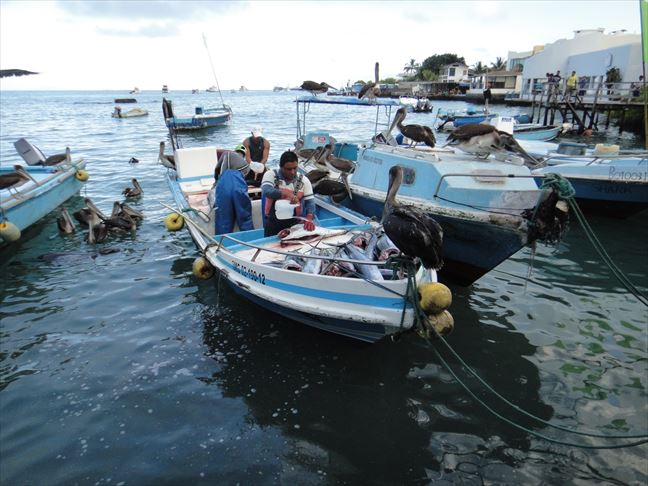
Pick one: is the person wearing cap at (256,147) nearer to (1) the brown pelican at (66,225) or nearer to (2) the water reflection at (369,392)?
(1) the brown pelican at (66,225)

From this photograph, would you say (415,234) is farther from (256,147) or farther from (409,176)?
(256,147)

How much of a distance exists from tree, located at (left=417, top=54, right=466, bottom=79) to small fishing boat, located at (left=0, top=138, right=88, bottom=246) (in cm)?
9245

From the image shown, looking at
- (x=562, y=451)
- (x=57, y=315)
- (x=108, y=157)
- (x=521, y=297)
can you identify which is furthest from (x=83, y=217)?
(x=108, y=157)

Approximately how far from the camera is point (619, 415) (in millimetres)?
5074

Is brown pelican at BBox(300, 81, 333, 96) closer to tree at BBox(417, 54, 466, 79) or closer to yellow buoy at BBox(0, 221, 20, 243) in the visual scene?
yellow buoy at BBox(0, 221, 20, 243)

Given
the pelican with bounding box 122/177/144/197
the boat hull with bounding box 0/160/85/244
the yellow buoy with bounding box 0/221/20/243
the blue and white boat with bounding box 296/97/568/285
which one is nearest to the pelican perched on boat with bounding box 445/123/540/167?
the blue and white boat with bounding box 296/97/568/285

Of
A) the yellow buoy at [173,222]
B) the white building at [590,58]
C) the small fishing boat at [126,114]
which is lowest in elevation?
the yellow buoy at [173,222]

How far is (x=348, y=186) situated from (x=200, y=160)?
477 cm

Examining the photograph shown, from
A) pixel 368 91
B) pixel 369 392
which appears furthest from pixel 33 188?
pixel 369 392

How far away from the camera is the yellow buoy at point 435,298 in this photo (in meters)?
4.23

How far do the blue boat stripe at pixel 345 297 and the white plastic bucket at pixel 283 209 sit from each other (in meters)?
1.63

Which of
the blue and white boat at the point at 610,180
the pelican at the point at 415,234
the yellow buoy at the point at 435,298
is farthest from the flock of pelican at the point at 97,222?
the blue and white boat at the point at 610,180

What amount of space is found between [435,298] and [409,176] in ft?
15.6

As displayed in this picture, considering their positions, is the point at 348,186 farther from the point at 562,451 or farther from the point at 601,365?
the point at 562,451
